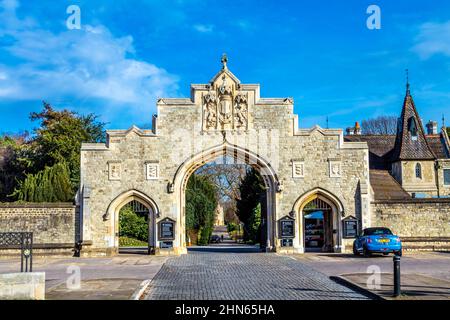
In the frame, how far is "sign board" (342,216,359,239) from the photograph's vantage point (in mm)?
27469

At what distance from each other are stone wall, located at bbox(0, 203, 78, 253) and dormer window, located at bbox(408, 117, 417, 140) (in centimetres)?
3043

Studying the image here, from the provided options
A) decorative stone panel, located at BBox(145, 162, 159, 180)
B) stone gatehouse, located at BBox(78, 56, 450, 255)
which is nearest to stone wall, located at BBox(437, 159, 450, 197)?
stone gatehouse, located at BBox(78, 56, 450, 255)

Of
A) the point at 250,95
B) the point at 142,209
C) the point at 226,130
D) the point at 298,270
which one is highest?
the point at 250,95

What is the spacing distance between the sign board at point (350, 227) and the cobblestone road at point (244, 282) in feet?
21.6

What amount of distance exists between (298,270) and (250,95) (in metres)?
11.8

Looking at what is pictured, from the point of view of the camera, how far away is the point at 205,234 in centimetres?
4688

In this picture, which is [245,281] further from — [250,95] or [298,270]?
[250,95]

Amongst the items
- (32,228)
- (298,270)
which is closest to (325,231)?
(298,270)

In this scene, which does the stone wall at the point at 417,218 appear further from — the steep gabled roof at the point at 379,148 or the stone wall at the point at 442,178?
the steep gabled roof at the point at 379,148

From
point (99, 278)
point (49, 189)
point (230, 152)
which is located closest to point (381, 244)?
point (230, 152)

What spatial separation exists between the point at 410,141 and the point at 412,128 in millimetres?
1114

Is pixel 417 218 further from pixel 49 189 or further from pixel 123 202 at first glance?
pixel 49 189

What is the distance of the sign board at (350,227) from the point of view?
1081 inches

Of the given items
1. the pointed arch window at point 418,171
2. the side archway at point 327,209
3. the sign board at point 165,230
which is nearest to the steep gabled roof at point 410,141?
the pointed arch window at point 418,171
